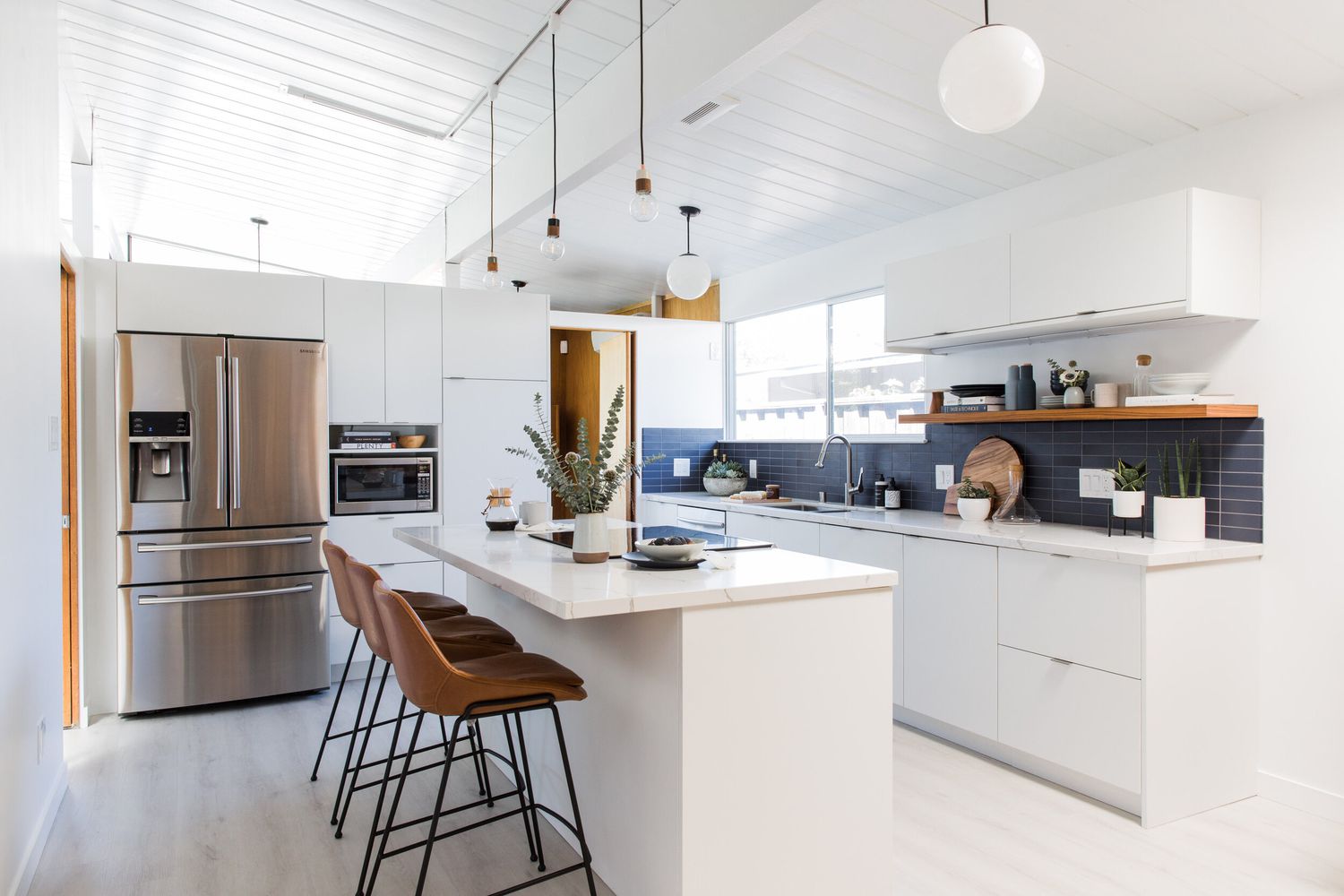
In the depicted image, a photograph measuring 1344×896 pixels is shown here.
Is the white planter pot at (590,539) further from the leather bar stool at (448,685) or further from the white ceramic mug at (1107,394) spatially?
the white ceramic mug at (1107,394)

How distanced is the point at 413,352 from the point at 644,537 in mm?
2262

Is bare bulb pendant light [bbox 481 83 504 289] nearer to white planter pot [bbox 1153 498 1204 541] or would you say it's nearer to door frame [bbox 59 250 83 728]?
door frame [bbox 59 250 83 728]

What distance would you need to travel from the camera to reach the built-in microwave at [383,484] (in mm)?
4434

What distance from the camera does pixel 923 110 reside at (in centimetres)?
307

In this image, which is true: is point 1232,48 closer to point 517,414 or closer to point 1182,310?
point 1182,310

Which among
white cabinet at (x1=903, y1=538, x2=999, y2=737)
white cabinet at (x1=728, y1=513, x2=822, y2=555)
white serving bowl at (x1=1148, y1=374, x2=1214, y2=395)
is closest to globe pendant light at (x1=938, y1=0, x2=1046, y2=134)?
white serving bowl at (x1=1148, y1=374, x2=1214, y2=395)

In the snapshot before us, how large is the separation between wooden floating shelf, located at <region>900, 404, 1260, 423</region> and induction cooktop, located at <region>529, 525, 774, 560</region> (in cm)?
140

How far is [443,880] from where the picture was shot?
7.82 ft

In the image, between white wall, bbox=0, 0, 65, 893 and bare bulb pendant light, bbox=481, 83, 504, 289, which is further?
bare bulb pendant light, bbox=481, 83, 504, 289

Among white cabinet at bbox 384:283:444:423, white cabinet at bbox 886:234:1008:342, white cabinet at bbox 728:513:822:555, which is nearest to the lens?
white cabinet at bbox 886:234:1008:342

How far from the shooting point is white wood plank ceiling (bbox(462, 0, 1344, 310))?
2.43 meters

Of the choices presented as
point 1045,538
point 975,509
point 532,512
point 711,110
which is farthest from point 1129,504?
point 532,512

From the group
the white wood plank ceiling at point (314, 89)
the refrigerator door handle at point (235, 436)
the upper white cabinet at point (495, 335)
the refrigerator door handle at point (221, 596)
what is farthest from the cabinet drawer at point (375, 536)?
the white wood plank ceiling at point (314, 89)

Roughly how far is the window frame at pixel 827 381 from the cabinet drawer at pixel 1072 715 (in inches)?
61.3
